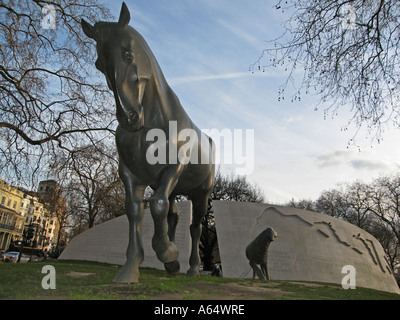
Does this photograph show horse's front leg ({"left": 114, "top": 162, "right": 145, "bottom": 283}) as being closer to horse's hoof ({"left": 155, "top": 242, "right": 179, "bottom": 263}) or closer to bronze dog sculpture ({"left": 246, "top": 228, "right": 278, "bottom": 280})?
horse's hoof ({"left": 155, "top": 242, "right": 179, "bottom": 263})

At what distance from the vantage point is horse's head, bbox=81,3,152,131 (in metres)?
2.68

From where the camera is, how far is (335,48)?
5211mm

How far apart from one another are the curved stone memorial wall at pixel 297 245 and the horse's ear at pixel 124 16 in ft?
46.8

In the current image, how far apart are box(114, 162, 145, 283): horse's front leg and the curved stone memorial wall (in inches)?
514

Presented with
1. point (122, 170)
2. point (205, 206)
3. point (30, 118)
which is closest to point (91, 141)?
point (30, 118)

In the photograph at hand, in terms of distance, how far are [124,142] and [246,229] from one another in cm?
1472

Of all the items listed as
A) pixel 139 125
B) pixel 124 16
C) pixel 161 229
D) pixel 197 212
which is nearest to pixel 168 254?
pixel 161 229

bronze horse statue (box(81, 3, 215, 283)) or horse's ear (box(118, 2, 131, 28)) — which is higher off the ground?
horse's ear (box(118, 2, 131, 28))

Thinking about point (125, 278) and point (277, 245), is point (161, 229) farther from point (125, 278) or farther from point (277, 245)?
point (277, 245)

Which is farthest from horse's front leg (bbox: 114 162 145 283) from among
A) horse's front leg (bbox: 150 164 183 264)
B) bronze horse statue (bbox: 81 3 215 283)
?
horse's front leg (bbox: 150 164 183 264)

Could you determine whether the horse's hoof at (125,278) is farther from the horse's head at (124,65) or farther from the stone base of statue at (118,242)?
the stone base of statue at (118,242)

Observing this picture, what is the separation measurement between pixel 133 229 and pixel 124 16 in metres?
2.14
